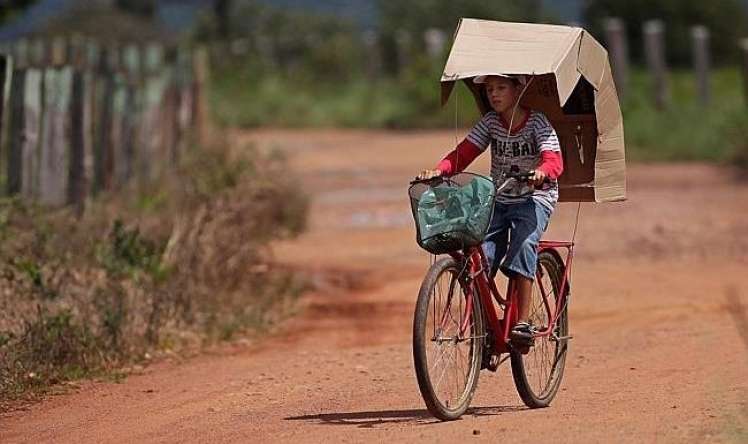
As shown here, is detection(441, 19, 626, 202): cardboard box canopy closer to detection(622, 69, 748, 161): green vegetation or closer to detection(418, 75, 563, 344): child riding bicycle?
detection(418, 75, 563, 344): child riding bicycle

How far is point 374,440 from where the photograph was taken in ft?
23.6

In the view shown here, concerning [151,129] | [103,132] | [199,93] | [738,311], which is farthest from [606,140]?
[199,93]

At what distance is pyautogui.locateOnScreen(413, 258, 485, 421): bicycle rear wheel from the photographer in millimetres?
7418

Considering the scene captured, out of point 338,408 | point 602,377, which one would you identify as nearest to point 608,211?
point 602,377

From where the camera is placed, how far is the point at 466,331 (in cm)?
776

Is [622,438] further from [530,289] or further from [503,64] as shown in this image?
[503,64]

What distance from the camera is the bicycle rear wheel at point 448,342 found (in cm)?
742

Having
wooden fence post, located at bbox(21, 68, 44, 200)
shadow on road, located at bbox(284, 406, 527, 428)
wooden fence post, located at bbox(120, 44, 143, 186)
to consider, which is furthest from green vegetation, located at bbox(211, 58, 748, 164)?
shadow on road, located at bbox(284, 406, 527, 428)

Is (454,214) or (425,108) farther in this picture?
(425,108)

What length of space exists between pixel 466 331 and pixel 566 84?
1.22 meters

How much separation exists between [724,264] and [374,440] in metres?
7.46

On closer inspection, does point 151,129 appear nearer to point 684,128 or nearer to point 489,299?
point 489,299

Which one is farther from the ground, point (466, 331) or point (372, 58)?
point (372, 58)

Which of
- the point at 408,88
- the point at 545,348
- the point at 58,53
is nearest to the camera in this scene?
the point at 545,348
